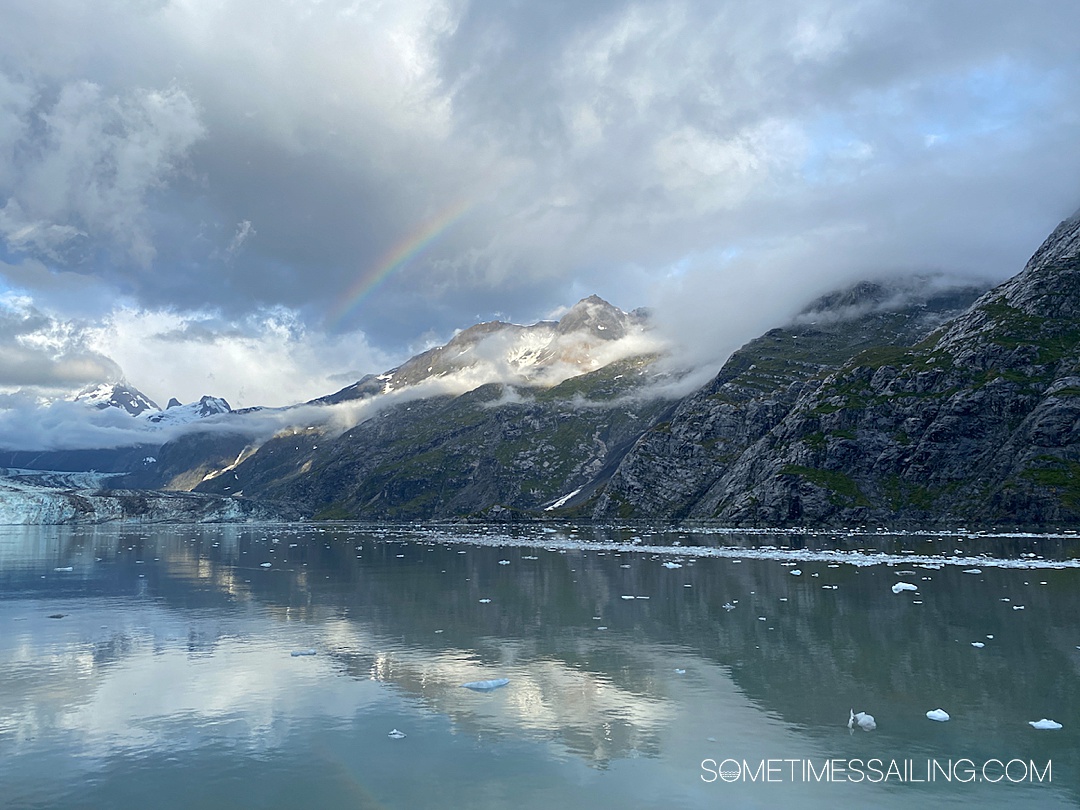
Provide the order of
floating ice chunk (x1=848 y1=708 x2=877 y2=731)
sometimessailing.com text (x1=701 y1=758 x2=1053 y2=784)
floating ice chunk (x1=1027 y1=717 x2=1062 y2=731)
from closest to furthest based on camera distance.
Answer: sometimessailing.com text (x1=701 y1=758 x2=1053 y2=784) < floating ice chunk (x1=1027 y1=717 x2=1062 y2=731) < floating ice chunk (x1=848 y1=708 x2=877 y2=731)

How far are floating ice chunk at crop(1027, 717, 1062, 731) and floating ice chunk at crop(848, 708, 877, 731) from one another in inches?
189

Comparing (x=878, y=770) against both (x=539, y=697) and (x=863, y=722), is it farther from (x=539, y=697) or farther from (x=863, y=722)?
(x=539, y=697)

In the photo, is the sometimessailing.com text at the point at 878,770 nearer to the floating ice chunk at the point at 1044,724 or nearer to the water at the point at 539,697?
the water at the point at 539,697

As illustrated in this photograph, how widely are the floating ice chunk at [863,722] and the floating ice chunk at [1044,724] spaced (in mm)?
4789

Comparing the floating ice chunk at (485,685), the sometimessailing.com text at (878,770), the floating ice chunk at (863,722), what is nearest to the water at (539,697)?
the sometimessailing.com text at (878,770)

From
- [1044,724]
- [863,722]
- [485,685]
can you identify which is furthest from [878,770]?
[485,685]

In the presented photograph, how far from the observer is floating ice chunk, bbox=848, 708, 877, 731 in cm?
2084

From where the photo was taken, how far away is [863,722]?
21016mm

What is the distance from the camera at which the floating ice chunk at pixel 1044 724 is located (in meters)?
20.6

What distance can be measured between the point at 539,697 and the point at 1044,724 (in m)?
16.1

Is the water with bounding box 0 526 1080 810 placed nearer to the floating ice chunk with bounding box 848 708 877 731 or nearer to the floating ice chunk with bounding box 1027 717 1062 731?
the floating ice chunk with bounding box 1027 717 1062 731

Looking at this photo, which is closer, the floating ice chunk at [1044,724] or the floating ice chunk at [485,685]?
the floating ice chunk at [1044,724]

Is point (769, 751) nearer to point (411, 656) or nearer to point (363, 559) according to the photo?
point (411, 656)

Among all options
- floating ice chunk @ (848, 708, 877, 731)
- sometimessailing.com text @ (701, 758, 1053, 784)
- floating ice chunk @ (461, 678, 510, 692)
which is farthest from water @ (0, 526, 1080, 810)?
floating ice chunk @ (848, 708, 877, 731)
